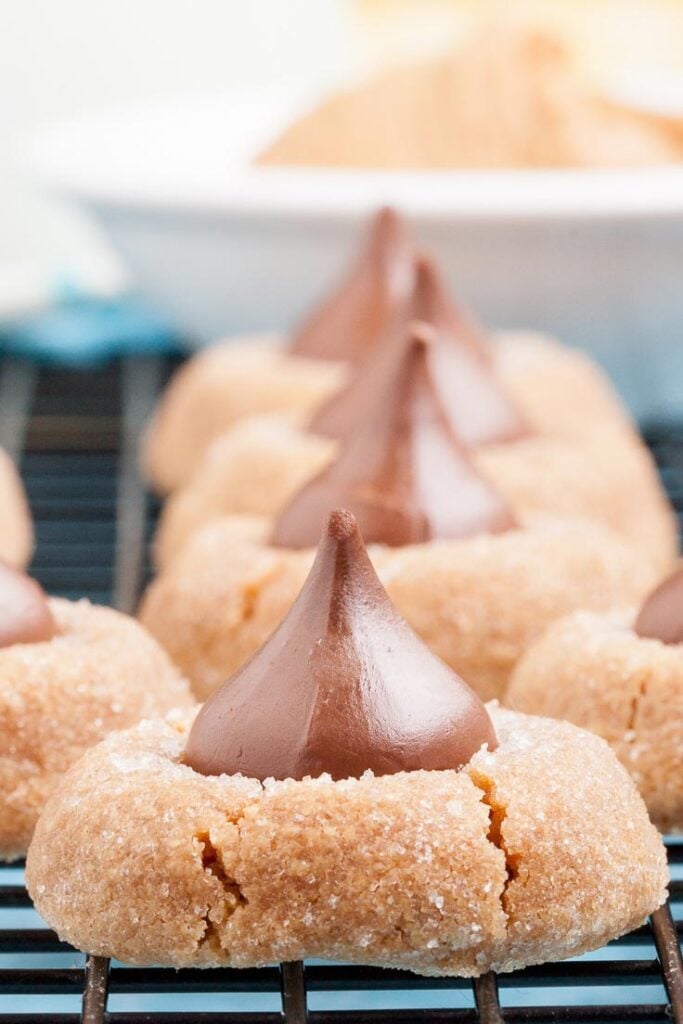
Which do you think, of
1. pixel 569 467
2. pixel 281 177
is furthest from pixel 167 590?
pixel 281 177

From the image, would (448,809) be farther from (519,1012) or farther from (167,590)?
(167,590)

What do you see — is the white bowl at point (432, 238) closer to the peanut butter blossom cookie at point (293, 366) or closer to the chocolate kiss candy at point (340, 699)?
the peanut butter blossom cookie at point (293, 366)

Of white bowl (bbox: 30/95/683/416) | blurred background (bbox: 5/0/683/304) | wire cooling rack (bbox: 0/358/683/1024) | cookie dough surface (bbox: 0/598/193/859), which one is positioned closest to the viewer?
wire cooling rack (bbox: 0/358/683/1024)

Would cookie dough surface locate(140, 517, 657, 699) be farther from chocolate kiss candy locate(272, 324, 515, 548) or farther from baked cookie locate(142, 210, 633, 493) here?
baked cookie locate(142, 210, 633, 493)

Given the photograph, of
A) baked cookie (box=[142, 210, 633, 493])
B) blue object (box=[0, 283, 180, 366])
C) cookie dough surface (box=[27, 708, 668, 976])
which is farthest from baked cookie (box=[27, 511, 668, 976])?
blue object (box=[0, 283, 180, 366])

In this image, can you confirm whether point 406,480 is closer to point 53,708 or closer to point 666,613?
point 666,613

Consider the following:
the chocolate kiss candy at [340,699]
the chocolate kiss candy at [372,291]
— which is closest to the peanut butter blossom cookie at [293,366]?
the chocolate kiss candy at [372,291]

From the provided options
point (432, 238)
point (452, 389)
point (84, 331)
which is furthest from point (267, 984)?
point (84, 331)
